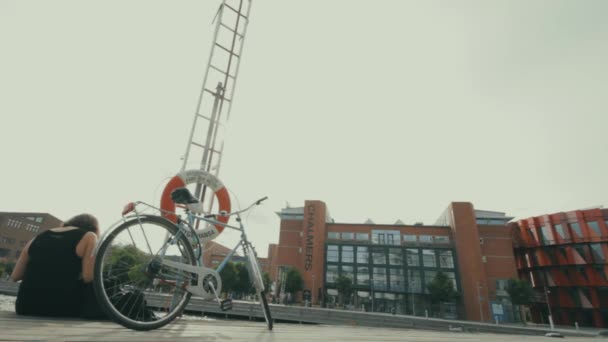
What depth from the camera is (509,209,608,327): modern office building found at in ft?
104

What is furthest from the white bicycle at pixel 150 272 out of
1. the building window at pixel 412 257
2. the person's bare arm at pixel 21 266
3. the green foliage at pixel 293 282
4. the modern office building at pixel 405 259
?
the building window at pixel 412 257

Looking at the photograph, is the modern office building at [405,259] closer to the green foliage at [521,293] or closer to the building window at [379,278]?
the building window at [379,278]

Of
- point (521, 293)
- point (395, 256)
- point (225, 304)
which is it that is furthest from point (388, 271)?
point (225, 304)

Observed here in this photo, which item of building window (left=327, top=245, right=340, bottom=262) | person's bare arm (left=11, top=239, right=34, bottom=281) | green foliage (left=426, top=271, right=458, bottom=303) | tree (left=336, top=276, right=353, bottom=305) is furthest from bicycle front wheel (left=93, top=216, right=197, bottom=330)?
building window (left=327, top=245, right=340, bottom=262)

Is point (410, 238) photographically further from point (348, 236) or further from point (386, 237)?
point (348, 236)

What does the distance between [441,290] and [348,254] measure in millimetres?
12530

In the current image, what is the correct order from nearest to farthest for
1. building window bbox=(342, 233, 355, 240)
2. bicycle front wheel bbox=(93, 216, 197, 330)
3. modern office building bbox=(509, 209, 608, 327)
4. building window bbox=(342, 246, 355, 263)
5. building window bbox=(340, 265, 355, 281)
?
1. bicycle front wheel bbox=(93, 216, 197, 330)
2. modern office building bbox=(509, 209, 608, 327)
3. building window bbox=(340, 265, 355, 281)
4. building window bbox=(342, 246, 355, 263)
5. building window bbox=(342, 233, 355, 240)

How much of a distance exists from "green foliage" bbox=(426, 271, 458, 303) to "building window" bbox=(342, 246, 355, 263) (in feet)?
34.4

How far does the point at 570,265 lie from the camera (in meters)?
34.0

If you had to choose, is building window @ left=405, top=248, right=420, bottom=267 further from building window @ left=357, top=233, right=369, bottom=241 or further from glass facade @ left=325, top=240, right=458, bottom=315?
building window @ left=357, top=233, right=369, bottom=241

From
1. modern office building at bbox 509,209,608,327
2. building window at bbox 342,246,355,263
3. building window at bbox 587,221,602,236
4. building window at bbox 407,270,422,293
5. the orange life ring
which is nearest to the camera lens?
the orange life ring

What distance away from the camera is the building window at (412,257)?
130 ft

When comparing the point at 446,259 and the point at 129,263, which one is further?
the point at 446,259

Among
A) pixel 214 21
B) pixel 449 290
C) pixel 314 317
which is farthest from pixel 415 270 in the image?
pixel 214 21
